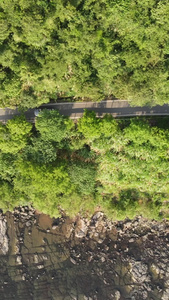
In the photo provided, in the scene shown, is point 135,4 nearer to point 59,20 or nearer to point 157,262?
point 59,20

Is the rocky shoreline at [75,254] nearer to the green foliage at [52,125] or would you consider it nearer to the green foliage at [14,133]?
the green foliage at [14,133]

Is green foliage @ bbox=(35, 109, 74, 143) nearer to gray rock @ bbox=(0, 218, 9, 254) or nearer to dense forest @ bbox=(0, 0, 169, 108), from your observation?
dense forest @ bbox=(0, 0, 169, 108)

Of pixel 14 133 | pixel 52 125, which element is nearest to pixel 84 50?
pixel 52 125

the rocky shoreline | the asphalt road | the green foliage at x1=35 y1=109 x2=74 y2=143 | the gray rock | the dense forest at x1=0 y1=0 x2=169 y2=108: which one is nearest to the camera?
the dense forest at x1=0 y1=0 x2=169 y2=108

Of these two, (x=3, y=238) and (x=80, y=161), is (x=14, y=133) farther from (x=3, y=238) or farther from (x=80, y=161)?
(x=3, y=238)

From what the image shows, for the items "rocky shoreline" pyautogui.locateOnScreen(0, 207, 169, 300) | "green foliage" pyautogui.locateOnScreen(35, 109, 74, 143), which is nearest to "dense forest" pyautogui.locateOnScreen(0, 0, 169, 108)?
"green foliage" pyautogui.locateOnScreen(35, 109, 74, 143)

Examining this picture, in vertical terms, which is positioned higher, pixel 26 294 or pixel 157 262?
pixel 157 262

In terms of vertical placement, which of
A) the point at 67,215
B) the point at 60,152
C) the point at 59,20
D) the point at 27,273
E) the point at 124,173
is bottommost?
the point at 27,273

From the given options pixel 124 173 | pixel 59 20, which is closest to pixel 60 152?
pixel 124 173
